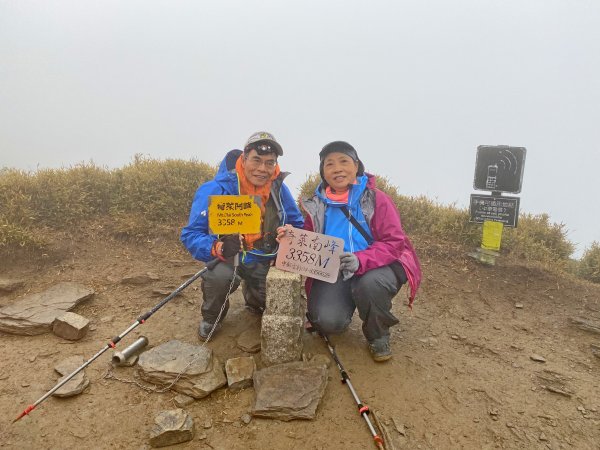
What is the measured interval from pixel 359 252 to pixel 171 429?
2482 mm

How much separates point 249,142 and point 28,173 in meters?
6.29

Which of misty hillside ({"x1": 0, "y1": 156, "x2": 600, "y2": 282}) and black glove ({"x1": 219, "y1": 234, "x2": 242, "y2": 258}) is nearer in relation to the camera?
black glove ({"x1": 219, "y1": 234, "x2": 242, "y2": 258})

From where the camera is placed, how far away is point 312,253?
407 centimetres

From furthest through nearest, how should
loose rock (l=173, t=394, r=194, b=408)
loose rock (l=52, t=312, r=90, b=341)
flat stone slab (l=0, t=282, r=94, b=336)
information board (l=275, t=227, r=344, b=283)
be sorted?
1. flat stone slab (l=0, t=282, r=94, b=336)
2. loose rock (l=52, t=312, r=90, b=341)
3. information board (l=275, t=227, r=344, b=283)
4. loose rock (l=173, t=394, r=194, b=408)

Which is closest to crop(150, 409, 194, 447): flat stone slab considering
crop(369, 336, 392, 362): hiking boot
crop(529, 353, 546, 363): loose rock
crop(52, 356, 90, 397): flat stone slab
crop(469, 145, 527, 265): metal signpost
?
crop(52, 356, 90, 397): flat stone slab

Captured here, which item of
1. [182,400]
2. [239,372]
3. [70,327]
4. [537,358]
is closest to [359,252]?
[239,372]

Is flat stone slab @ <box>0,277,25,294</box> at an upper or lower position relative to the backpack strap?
lower

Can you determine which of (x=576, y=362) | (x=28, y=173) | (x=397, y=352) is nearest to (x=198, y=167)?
(x=28, y=173)

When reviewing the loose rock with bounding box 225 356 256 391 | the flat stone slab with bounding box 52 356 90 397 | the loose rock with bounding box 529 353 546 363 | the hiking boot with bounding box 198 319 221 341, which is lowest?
the flat stone slab with bounding box 52 356 90 397

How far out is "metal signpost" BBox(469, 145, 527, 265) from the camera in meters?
6.96

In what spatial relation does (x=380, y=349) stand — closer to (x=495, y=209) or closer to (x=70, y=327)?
(x=70, y=327)

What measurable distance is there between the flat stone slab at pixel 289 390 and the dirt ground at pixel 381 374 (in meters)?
0.10

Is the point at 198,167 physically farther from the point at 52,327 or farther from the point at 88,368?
the point at 88,368

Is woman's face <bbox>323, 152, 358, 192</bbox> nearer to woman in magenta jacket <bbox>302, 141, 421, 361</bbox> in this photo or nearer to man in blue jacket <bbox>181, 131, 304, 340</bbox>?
woman in magenta jacket <bbox>302, 141, 421, 361</bbox>
